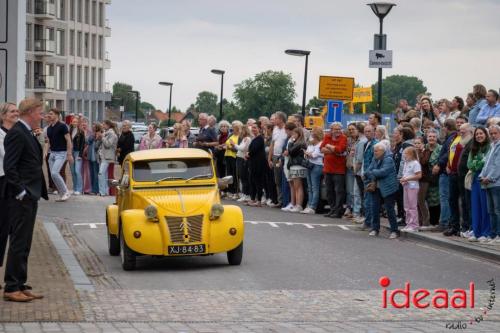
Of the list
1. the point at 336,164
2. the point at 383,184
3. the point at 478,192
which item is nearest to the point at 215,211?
the point at 478,192

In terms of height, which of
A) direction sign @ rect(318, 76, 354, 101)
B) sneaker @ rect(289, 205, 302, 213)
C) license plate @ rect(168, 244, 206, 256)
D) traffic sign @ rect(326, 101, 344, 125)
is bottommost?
sneaker @ rect(289, 205, 302, 213)

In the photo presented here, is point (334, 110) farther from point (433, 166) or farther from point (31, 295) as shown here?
point (31, 295)

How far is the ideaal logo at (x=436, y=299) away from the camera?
40.2ft

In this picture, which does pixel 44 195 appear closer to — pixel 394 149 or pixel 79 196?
pixel 394 149

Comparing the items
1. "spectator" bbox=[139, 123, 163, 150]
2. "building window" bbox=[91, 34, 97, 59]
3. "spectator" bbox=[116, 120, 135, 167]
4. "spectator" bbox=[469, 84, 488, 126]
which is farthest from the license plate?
"building window" bbox=[91, 34, 97, 59]

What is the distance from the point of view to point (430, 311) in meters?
11.9

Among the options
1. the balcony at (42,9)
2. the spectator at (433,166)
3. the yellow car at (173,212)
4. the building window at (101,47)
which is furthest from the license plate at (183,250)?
the building window at (101,47)

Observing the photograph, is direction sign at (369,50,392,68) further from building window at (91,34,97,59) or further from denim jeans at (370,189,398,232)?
building window at (91,34,97,59)

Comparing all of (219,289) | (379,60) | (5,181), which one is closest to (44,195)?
(5,181)

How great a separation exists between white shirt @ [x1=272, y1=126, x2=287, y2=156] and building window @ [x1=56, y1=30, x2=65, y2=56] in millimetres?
90097

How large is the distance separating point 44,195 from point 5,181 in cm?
54

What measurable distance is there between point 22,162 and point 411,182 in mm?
10753

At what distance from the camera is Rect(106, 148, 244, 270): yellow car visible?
1567cm

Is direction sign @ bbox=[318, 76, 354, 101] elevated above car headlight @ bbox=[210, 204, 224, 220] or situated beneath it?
elevated above
